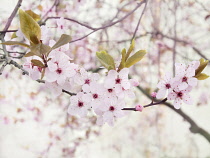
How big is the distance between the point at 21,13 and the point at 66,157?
2298 mm

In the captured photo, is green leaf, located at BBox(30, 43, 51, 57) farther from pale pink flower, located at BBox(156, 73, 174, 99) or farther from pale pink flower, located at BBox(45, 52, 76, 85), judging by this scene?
pale pink flower, located at BBox(156, 73, 174, 99)

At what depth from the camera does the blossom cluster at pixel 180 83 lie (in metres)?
0.53

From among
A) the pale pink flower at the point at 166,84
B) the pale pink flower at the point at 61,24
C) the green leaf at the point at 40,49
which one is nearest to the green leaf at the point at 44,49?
the green leaf at the point at 40,49

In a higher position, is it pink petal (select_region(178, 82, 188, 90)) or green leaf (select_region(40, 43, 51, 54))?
green leaf (select_region(40, 43, 51, 54))

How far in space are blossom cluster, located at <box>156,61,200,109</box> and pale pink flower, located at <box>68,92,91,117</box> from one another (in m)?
0.16

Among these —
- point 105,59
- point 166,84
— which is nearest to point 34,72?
point 105,59

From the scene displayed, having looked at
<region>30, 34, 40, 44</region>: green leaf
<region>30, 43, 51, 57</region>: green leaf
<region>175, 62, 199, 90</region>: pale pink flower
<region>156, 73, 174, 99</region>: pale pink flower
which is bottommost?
<region>156, 73, 174, 99</region>: pale pink flower

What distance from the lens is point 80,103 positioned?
0.56 m

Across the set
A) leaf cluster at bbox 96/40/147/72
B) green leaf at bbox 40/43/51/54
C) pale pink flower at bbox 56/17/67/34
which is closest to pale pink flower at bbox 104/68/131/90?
leaf cluster at bbox 96/40/147/72

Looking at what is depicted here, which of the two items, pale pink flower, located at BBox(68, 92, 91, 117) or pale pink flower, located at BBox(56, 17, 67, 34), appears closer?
pale pink flower, located at BBox(68, 92, 91, 117)

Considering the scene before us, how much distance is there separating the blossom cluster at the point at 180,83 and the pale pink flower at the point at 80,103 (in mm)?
159

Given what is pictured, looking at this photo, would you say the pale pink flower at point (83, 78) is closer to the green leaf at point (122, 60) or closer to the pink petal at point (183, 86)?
the green leaf at point (122, 60)

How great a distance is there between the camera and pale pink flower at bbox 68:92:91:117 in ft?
1.77

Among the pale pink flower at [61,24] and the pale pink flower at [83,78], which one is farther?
the pale pink flower at [61,24]
